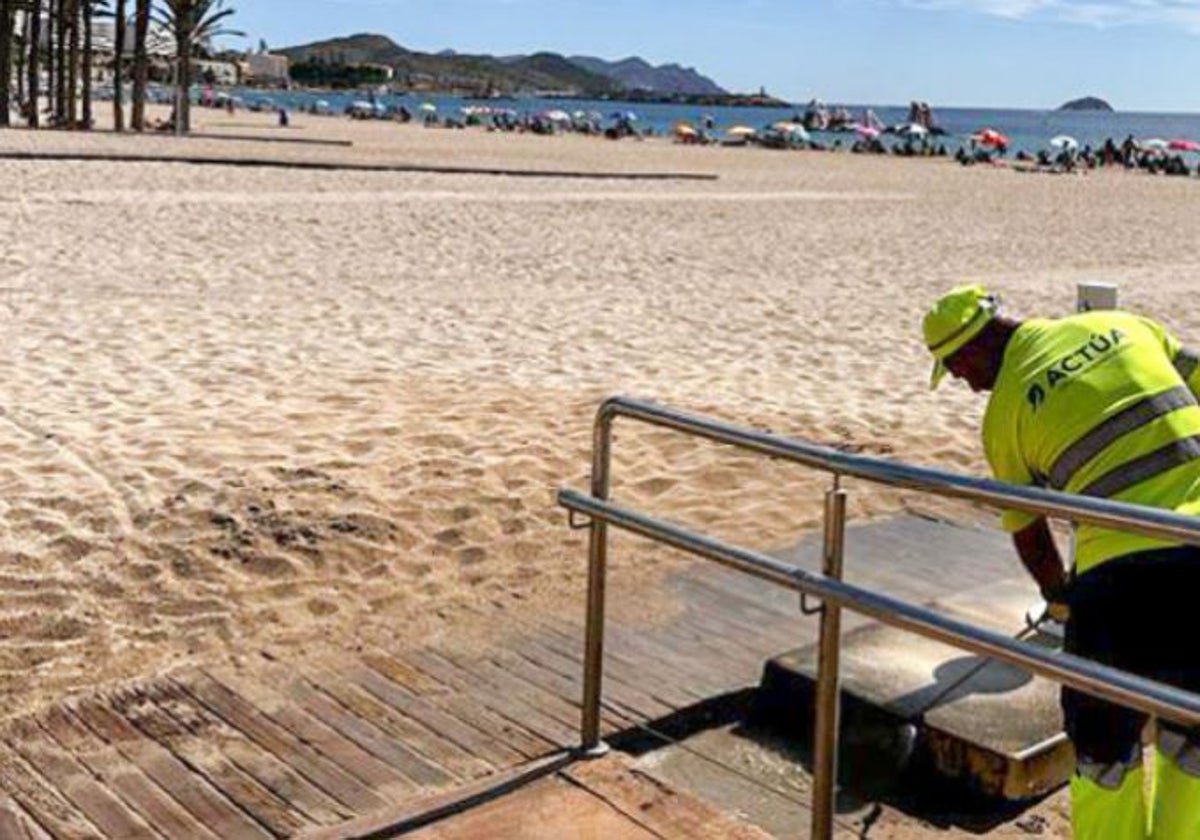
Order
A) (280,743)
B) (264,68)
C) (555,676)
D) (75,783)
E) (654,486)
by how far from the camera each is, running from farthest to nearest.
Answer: (264,68) → (654,486) → (555,676) → (280,743) → (75,783)

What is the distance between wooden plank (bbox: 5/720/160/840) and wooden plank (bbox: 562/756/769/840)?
106 cm

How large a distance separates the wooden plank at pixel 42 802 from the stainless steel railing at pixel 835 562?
127cm

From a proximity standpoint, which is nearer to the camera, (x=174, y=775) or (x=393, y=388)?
(x=174, y=775)

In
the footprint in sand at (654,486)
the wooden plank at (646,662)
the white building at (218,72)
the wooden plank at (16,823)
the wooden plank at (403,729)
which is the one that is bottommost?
the wooden plank at (16,823)

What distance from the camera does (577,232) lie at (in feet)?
62.5

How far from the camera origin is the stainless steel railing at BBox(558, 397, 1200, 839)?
2562mm

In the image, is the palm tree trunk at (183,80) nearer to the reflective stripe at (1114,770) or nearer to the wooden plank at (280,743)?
the wooden plank at (280,743)

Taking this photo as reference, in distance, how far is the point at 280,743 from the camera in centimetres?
407

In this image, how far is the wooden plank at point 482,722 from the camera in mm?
4070

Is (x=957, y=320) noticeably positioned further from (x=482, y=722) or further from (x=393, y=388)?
(x=393, y=388)

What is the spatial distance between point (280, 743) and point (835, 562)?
168cm

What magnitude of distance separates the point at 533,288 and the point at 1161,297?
20.5ft

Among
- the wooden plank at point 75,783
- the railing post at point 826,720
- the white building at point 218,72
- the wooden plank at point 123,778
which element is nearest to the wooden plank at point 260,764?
the wooden plank at point 123,778

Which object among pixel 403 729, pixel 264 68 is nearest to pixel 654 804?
pixel 403 729
